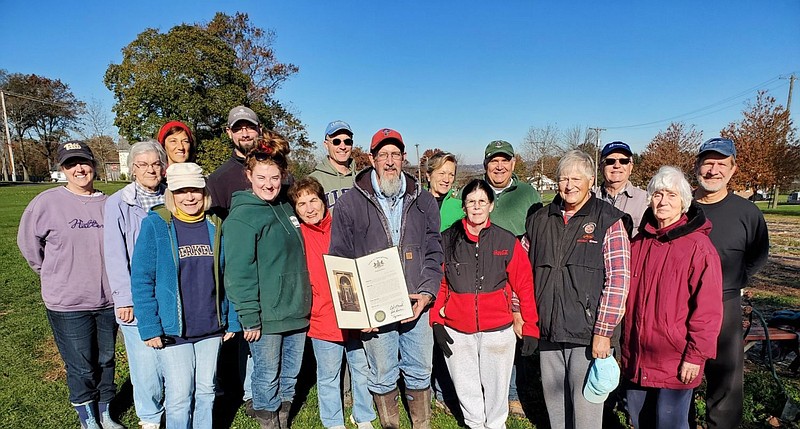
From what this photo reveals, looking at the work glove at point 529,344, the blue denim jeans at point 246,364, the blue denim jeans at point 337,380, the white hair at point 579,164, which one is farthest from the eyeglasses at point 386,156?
the blue denim jeans at point 246,364

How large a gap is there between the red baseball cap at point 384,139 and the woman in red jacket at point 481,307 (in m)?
0.72

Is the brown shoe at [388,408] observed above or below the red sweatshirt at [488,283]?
below

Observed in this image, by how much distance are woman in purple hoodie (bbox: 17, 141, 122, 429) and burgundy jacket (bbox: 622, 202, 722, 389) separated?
175 inches

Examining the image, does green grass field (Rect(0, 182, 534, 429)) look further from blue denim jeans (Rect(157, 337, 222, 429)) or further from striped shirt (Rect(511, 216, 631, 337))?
striped shirt (Rect(511, 216, 631, 337))

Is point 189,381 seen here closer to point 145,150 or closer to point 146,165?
point 146,165

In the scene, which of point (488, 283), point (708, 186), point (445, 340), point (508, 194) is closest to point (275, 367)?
point (445, 340)

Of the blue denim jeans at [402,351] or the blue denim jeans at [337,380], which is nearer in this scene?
the blue denim jeans at [402,351]

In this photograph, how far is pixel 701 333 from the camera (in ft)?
9.28

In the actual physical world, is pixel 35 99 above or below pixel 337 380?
above

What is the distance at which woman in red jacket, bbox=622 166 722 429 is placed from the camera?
9.32 feet

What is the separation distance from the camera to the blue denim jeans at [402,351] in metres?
3.61

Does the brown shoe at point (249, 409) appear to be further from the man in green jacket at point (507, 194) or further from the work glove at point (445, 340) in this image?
the man in green jacket at point (507, 194)

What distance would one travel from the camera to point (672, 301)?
290 cm

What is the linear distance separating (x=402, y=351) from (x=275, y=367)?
1.12 m
